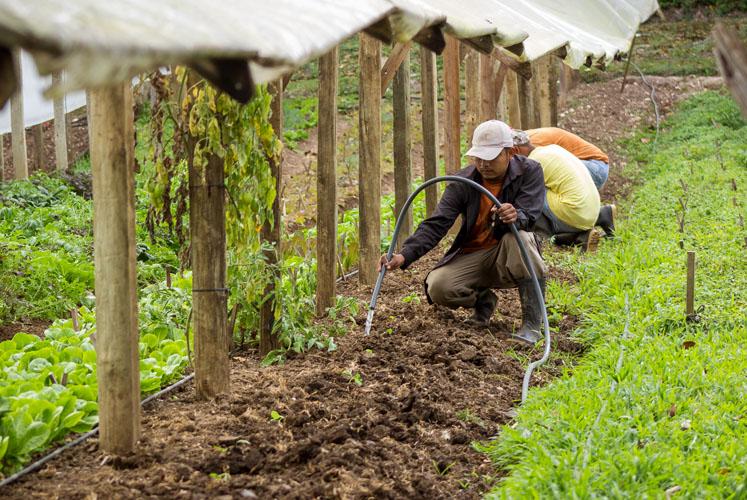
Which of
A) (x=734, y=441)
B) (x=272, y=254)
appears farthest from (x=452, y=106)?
(x=734, y=441)

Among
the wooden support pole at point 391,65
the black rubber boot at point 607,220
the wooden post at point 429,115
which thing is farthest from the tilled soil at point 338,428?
the black rubber boot at point 607,220

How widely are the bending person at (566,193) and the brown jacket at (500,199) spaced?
7.13 ft

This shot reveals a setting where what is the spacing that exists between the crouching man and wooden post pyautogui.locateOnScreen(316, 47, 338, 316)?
1.71 feet

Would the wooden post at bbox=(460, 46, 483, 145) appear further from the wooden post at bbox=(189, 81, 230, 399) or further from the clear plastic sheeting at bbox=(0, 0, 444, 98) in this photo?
the clear plastic sheeting at bbox=(0, 0, 444, 98)

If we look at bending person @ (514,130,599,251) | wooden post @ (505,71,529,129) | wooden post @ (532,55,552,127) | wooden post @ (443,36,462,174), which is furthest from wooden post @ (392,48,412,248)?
wooden post @ (532,55,552,127)

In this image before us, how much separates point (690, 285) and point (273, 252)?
2.47m

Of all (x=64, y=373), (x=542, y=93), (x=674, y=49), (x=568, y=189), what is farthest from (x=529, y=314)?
(x=674, y=49)

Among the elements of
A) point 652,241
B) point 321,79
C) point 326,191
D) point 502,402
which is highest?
point 321,79

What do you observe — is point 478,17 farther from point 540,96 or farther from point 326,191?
point 540,96

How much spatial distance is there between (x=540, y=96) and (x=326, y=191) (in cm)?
891

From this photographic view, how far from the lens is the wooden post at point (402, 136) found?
25.4ft

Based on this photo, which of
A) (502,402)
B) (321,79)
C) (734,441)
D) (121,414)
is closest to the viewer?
(121,414)

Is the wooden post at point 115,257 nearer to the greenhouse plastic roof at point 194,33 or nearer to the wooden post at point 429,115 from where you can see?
the greenhouse plastic roof at point 194,33

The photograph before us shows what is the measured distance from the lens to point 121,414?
3750 mm
